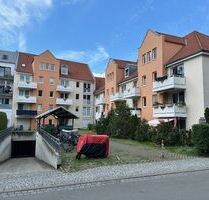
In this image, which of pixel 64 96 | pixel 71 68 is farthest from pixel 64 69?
pixel 64 96

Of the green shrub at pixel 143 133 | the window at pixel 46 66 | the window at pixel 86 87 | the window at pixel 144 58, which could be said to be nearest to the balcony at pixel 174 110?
the green shrub at pixel 143 133

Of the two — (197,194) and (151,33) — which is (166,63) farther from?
(197,194)

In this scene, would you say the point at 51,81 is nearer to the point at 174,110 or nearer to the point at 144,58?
the point at 144,58

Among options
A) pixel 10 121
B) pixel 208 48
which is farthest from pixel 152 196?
pixel 10 121

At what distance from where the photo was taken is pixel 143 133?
30.6 metres

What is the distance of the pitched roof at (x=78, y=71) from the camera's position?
6613 cm

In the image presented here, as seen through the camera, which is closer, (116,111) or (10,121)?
(116,111)

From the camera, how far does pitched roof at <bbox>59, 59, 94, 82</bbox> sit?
6613 cm

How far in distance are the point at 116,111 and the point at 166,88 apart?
23.7 feet

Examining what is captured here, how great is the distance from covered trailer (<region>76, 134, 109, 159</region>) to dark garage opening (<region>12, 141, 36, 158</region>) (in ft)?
71.9

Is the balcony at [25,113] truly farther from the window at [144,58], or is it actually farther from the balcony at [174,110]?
the balcony at [174,110]

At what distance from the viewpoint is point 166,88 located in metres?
32.1

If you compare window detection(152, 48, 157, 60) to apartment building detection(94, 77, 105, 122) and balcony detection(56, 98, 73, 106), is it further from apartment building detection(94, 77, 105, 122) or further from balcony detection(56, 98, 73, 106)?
balcony detection(56, 98, 73, 106)

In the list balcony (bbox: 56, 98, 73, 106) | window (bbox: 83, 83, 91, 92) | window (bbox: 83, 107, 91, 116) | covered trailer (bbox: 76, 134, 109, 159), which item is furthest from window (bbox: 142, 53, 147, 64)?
window (bbox: 83, 107, 91, 116)
